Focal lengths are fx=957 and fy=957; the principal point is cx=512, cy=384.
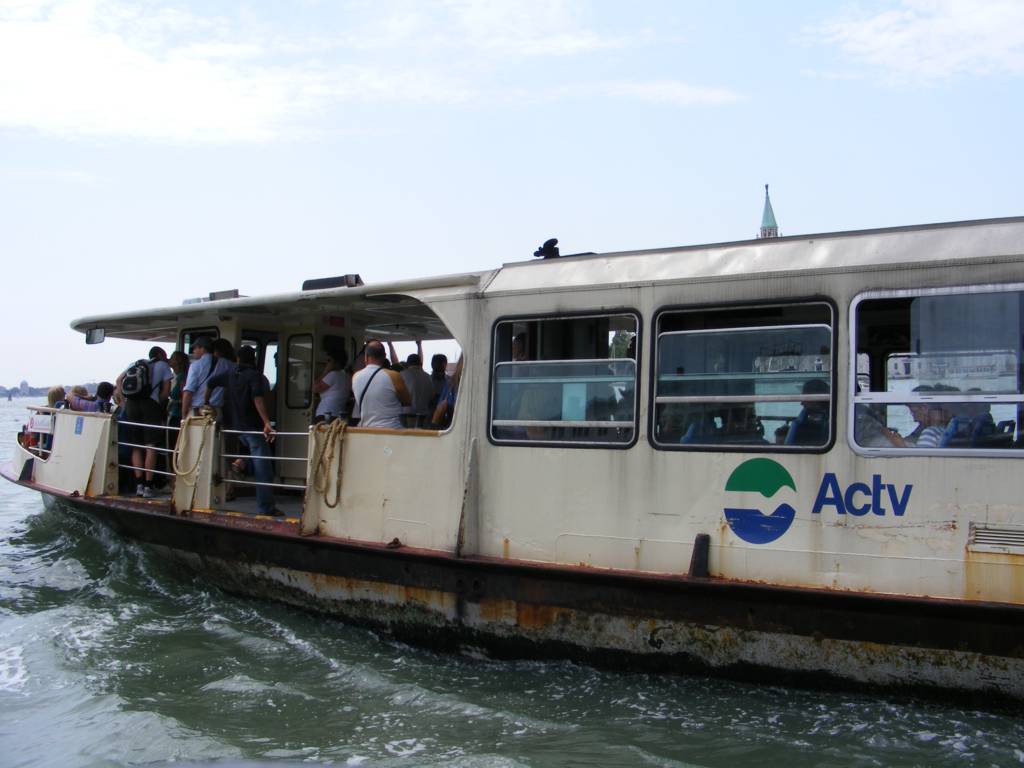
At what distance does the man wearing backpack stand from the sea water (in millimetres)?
1999

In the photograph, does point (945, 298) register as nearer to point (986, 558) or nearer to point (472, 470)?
point (986, 558)

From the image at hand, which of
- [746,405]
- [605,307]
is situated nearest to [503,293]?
[605,307]

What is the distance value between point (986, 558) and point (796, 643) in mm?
1148

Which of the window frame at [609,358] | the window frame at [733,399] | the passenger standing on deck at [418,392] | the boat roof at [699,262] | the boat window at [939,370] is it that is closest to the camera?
the boat window at [939,370]

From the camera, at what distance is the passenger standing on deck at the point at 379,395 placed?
7.52m

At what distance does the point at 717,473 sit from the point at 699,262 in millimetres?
1324

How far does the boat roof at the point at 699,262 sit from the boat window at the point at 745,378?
28cm

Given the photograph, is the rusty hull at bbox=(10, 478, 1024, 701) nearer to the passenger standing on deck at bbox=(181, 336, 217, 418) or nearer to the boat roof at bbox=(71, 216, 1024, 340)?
the passenger standing on deck at bbox=(181, 336, 217, 418)

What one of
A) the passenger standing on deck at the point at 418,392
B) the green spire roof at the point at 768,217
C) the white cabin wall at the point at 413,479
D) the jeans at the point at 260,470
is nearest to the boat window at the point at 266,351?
Result: the jeans at the point at 260,470

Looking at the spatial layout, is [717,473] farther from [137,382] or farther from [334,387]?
[137,382]

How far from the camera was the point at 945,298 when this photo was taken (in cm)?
529

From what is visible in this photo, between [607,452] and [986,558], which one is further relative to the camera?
[607,452]

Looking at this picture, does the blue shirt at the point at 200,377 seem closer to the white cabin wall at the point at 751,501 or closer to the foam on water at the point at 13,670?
the foam on water at the point at 13,670

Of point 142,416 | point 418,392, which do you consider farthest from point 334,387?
point 142,416
